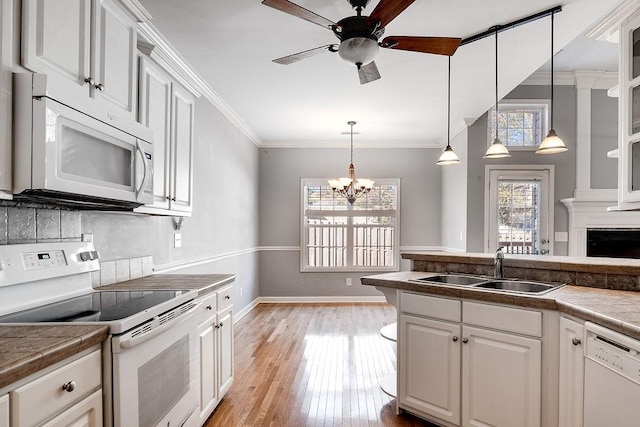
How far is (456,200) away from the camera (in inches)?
208

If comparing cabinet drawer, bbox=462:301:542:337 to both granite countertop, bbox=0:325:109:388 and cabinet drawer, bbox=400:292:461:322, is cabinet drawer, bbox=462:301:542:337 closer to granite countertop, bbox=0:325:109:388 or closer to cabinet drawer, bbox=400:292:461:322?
cabinet drawer, bbox=400:292:461:322

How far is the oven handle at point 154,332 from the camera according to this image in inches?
54.2

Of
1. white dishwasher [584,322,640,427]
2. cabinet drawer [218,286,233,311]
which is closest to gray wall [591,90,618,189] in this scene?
white dishwasher [584,322,640,427]

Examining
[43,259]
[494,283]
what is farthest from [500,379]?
[43,259]

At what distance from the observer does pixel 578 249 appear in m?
4.82

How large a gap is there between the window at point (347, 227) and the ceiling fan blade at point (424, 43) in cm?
406

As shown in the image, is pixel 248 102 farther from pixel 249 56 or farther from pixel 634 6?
pixel 634 6

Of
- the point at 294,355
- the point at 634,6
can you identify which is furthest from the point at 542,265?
the point at 294,355

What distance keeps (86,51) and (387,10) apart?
4.57 feet

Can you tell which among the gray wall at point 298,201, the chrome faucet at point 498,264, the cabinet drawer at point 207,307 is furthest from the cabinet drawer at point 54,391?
the gray wall at point 298,201

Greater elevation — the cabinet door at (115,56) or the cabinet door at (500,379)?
the cabinet door at (115,56)

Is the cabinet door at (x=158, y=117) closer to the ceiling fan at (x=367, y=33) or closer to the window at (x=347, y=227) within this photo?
the ceiling fan at (x=367, y=33)

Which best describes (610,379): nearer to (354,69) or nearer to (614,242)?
(354,69)

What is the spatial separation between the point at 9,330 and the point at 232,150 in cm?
365
